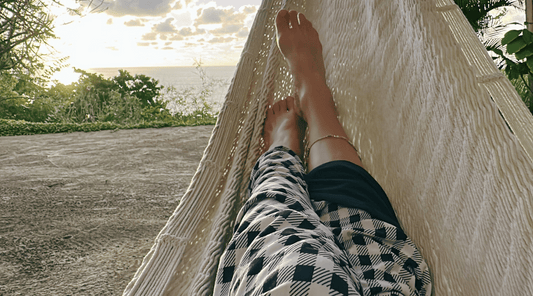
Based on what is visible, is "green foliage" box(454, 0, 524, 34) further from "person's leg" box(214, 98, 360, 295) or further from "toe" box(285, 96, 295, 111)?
"person's leg" box(214, 98, 360, 295)

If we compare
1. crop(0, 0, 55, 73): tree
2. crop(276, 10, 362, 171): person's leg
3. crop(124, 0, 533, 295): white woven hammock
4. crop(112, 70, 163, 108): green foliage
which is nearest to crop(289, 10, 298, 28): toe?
crop(276, 10, 362, 171): person's leg

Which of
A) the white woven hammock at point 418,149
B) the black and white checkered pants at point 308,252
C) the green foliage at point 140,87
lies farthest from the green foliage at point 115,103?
the black and white checkered pants at point 308,252

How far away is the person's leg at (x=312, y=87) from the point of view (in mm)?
787

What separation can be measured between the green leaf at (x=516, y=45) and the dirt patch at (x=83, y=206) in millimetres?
1790

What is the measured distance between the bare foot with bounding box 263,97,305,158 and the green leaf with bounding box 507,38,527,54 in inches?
47.7

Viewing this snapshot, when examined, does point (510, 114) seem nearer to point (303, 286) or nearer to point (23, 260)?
point (303, 286)

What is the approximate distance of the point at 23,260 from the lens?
1.20 m

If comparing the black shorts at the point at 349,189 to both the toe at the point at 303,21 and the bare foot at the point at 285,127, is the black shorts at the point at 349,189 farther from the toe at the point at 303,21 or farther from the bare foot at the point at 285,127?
the toe at the point at 303,21

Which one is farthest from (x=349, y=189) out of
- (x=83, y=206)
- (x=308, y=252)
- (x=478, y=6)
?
(x=478, y=6)

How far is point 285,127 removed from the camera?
0.99 m

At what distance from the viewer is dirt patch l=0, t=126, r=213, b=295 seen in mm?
1137

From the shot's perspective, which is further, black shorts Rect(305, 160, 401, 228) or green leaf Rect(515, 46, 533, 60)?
green leaf Rect(515, 46, 533, 60)

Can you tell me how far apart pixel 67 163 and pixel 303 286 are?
234 centimetres

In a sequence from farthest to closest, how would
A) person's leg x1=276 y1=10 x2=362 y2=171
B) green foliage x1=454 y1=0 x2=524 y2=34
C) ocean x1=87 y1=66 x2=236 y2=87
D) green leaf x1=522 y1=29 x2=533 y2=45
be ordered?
1. ocean x1=87 y1=66 x2=236 y2=87
2. green foliage x1=454 y1=0 x2=524 y2=34
3. green leaf x1=522 y1=29 x2=533 y2=45
4. person's leg x1=276 y1=10 x2=362 y2=171
